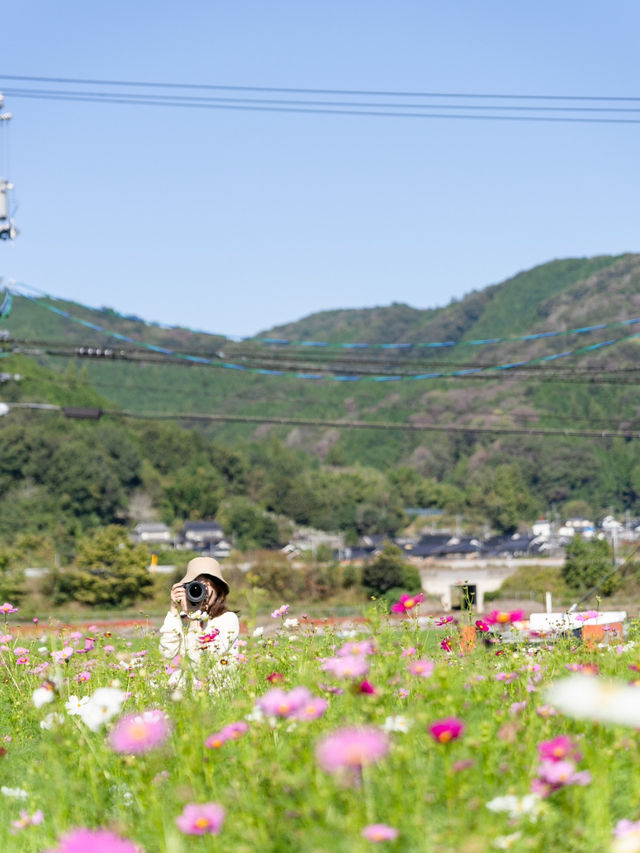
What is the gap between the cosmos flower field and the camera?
2373 millimetres

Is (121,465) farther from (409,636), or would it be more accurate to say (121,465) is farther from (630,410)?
(409,636)

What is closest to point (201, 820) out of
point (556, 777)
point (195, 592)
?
point (556, 777)

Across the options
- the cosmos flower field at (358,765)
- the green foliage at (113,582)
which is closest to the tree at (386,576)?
the green foliage at (113,582)

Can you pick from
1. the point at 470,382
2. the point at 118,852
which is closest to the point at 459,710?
the point at 118,852

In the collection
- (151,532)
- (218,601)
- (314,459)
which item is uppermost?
(314,459)

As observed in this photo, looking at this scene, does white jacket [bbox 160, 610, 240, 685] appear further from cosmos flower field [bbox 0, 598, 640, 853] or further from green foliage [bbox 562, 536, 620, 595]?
green foliage [bbox 562, 536, 620, 595]

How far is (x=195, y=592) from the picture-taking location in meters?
5.72

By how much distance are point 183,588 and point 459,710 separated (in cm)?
276

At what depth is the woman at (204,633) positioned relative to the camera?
13.8 ft

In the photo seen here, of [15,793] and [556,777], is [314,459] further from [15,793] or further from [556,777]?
[556,777]

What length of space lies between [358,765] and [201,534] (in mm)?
102216

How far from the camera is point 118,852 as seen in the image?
2.05m

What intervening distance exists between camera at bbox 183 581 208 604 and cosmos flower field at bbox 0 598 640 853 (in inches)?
42.8

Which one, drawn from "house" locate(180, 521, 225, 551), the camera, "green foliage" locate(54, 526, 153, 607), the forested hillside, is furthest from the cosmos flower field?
"house" locate(180, 521, 225, 551)
